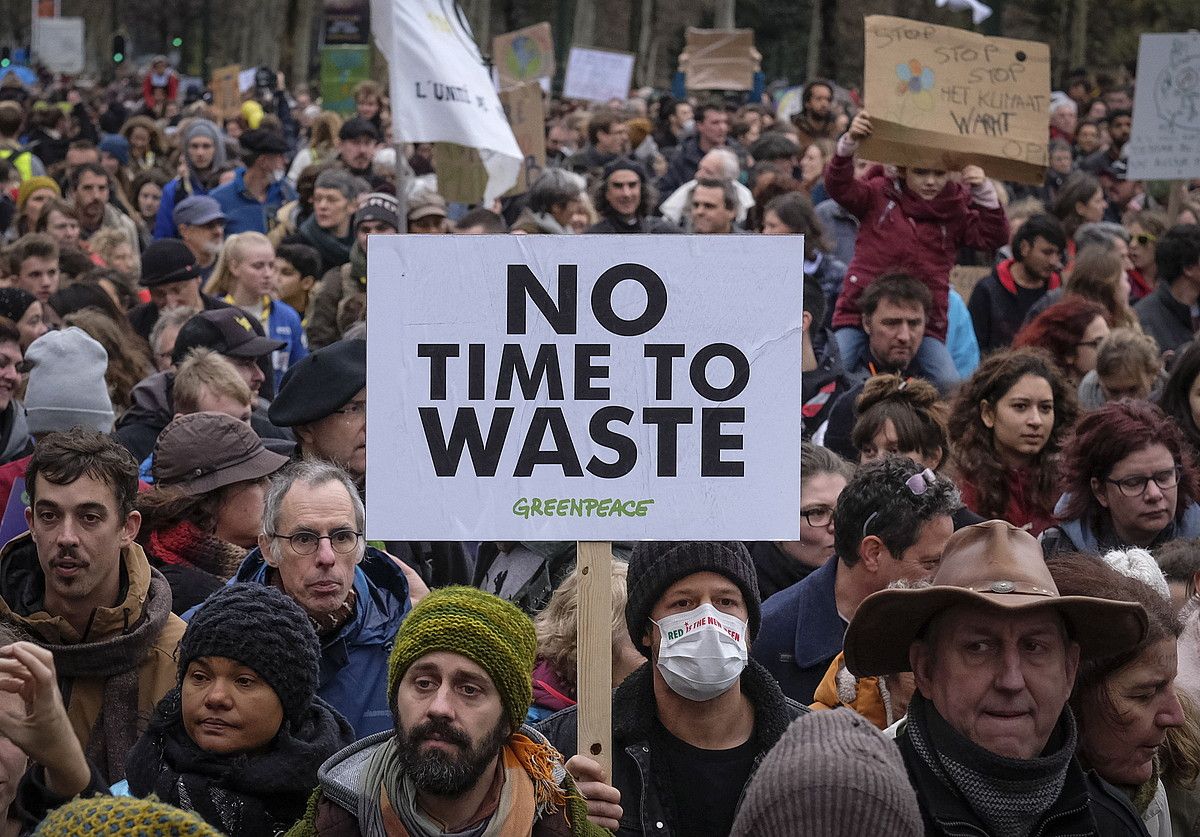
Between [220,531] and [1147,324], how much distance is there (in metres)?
5.86

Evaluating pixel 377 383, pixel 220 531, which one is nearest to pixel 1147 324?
pixel 220 531

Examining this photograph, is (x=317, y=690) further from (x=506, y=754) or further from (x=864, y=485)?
(x=864, y=485)

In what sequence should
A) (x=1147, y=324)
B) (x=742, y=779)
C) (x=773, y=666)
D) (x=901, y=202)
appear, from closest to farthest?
(x=742, y=779), (x=773, y=666), (x=901, y=202), (x=1147, y=324)

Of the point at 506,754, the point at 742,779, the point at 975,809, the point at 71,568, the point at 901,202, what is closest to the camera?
the point at 975,809

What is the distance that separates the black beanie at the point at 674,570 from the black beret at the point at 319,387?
77.8 inches

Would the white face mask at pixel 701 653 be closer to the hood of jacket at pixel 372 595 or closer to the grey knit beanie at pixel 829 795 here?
the hood of jacket at pixel 372 595

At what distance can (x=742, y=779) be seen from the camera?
3.69 m

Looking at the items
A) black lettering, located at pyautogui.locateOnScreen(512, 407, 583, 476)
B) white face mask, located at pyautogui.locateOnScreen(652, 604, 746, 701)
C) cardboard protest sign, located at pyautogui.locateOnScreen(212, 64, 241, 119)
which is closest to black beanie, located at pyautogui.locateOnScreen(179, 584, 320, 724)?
black lettering, located at pyautogui.locateOnScreen(512, 407, 583, 476)

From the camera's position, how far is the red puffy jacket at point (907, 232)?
836 centimetres

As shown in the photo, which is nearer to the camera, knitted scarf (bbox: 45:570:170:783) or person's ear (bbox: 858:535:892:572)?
knitted scarf (bbox: 45:570:170:783)

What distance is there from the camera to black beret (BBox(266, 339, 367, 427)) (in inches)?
224

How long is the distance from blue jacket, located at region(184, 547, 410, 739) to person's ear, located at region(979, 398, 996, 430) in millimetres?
2676

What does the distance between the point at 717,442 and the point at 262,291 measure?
6.05 metres

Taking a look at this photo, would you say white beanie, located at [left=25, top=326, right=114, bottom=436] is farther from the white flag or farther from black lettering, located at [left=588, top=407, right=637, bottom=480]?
black lettering, located at [left=588, top=407, right=637, bottom=480]
